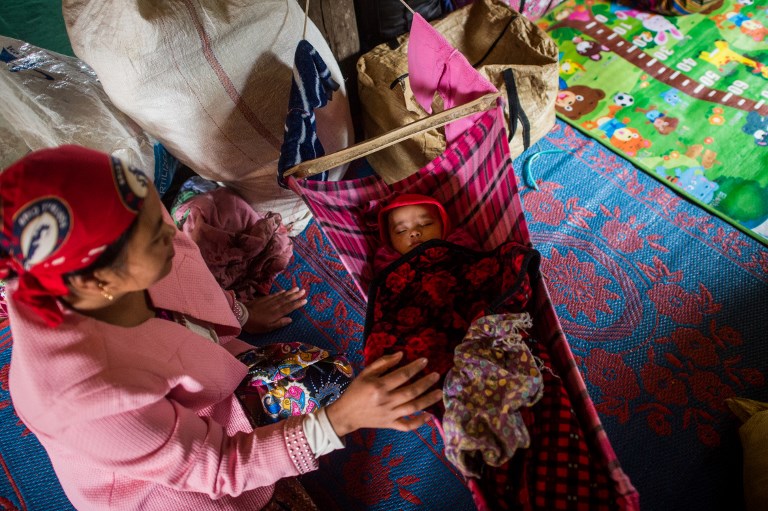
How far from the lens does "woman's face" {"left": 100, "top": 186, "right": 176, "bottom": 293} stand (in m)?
0.72

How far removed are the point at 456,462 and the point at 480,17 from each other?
68.5 inches

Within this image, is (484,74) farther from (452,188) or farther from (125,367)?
(125,367)

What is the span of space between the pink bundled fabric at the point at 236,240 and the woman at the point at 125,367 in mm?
488

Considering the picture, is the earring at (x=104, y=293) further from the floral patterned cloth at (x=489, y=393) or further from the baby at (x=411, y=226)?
the baby at (x=411, y=226)

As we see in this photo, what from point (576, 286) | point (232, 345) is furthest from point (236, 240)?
point (576, 286)

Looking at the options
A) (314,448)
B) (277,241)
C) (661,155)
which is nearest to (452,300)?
(314,448)

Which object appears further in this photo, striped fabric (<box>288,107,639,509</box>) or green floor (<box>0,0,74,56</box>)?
green floor (<box>0,0,74,56</box>)

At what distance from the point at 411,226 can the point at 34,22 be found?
1.49 metres

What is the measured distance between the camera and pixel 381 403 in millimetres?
897

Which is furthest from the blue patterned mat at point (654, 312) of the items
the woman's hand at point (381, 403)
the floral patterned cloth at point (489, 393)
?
the woman's hand at point (381, 403)

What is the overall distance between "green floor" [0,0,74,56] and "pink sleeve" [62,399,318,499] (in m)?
1.52

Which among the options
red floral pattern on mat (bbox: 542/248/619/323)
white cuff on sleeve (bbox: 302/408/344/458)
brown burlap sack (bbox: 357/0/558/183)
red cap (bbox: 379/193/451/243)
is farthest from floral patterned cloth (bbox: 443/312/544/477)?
brown burlap sack (bbox: 357/0/558/183)

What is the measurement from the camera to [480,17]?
1923 mm

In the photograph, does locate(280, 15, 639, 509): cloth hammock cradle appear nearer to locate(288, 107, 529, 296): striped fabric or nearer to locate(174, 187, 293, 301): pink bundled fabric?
locate(288, 107, 529, 296): striped fabric
